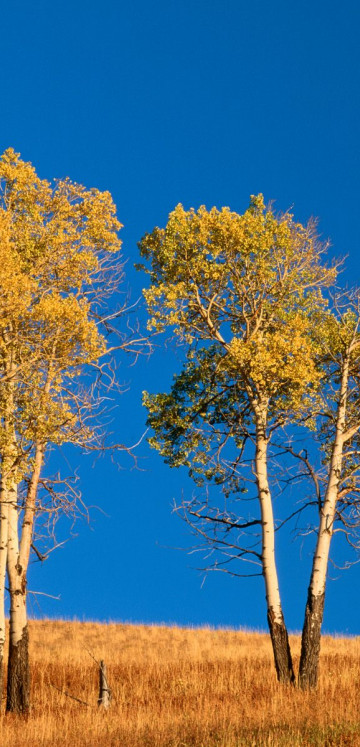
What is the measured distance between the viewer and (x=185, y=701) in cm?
1700

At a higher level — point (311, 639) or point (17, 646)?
point (311, 639)

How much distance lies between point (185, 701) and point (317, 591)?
3906 millimetres

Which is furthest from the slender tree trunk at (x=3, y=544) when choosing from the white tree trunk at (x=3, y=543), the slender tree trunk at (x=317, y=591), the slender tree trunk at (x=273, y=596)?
the slender tree trunk at (x=317, y=591)

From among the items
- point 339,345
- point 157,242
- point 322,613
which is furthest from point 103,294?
point 322,613

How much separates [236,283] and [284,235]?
66.9 inches

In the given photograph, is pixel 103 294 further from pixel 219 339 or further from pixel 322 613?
pixel 322 613

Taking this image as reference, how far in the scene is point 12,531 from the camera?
679 inches

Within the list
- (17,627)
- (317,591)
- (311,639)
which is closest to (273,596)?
(317,591)

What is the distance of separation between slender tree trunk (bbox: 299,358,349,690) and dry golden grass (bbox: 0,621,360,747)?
592 millimetres

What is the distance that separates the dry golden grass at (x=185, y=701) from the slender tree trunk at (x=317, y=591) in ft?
1.94

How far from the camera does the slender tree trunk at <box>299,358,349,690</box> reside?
58.2 feet

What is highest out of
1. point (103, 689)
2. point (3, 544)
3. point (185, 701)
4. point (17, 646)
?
point (3, 544)

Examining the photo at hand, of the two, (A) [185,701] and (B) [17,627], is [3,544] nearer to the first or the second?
(B) [17,627]

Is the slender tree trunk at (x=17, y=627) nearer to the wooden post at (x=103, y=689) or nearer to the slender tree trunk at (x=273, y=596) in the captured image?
the wooden post at (x=103, y=689)
